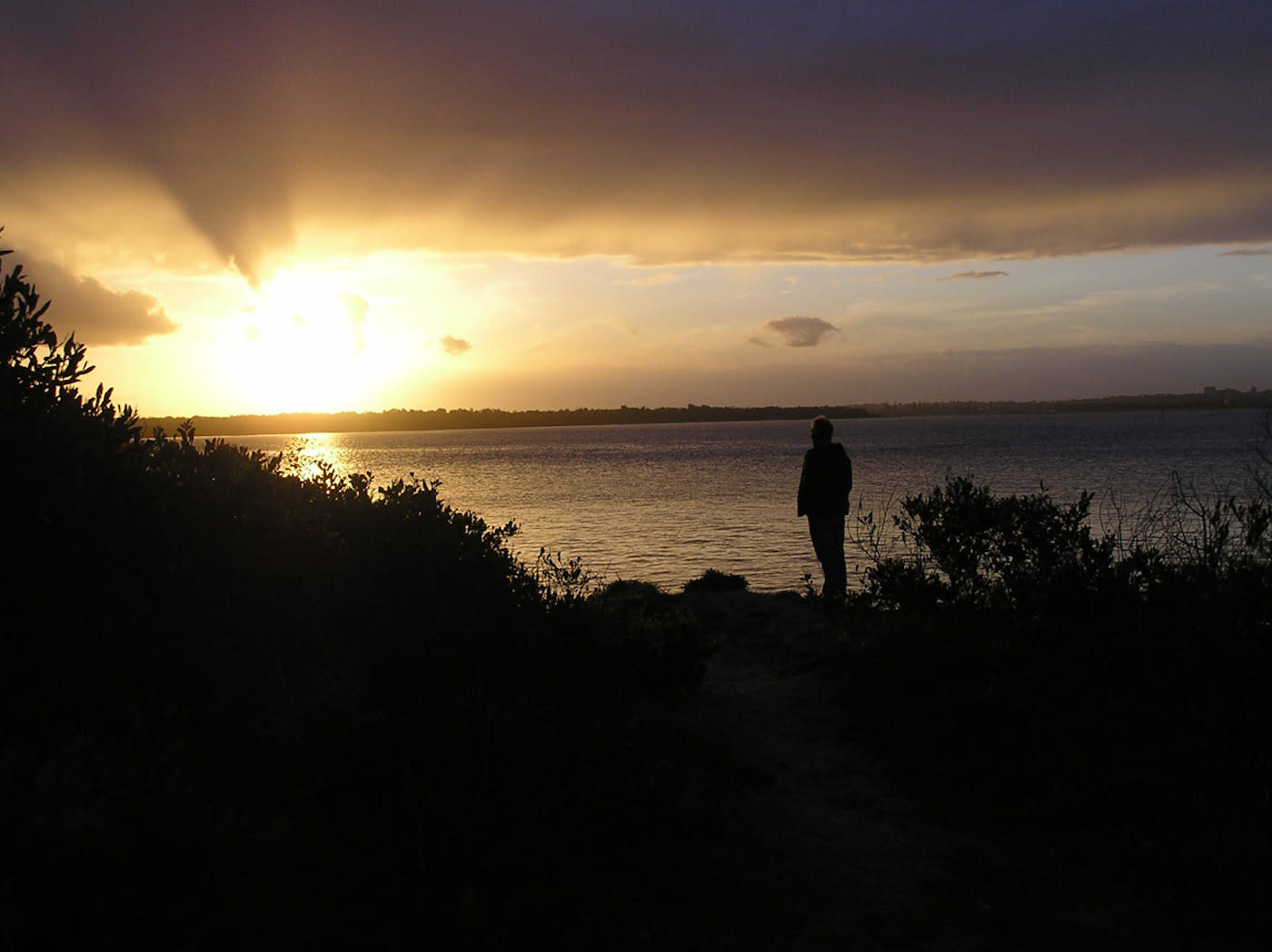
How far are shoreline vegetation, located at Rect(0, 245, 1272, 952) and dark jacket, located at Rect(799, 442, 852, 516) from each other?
14.0 ft

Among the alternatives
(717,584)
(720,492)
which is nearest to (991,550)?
(717,584)

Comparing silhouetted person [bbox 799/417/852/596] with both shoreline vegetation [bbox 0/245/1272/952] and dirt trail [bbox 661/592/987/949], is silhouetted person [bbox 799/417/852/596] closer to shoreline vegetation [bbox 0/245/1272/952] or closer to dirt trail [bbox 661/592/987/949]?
dirt trail [bbox 661/592/987/949]

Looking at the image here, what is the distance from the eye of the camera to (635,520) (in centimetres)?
3816

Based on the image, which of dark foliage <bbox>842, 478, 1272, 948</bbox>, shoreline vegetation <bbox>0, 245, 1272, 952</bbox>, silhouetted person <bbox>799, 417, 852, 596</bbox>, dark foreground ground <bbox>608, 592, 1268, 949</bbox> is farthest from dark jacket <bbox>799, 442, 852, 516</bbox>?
dark foreground ground <bbox>608, 592, 1268, 949</bbox>

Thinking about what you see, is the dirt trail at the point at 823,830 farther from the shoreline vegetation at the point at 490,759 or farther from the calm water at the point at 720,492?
the calm water at the point at 720,492

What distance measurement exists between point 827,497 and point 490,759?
809 cm

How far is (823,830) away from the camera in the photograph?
6027 mm

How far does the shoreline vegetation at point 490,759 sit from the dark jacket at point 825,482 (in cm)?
427

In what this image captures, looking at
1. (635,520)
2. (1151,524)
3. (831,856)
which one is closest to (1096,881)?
(831,856)

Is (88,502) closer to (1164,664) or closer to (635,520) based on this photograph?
(1164,664)

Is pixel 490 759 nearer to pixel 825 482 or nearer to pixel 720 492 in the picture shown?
pixel 825 482

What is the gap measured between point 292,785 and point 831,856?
10.5 ft

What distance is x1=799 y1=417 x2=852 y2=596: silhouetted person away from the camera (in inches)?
506

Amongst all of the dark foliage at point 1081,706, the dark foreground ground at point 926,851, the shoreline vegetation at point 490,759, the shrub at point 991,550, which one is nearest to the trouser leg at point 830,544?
the dark foliage at point 1081,706
